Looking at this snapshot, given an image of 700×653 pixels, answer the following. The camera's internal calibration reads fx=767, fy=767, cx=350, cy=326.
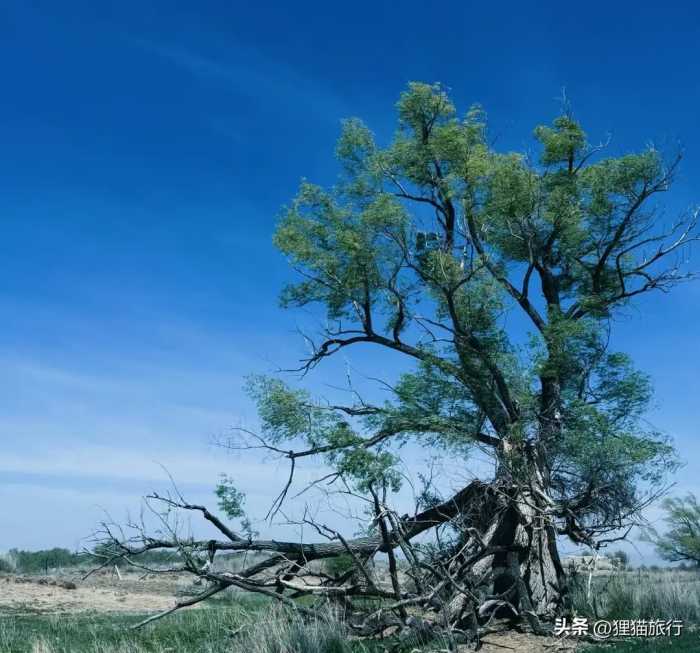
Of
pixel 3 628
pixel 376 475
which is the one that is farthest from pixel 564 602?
pixel 3 628

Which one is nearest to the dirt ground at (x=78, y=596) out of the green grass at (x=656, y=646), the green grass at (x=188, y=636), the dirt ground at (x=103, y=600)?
the dirt ground at (x=103, y=600)

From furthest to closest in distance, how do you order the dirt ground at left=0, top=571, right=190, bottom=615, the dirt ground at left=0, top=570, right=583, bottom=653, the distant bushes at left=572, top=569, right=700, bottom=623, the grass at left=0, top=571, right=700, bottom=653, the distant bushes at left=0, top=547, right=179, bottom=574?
the distant bushes at left=0, top=547, right=179, bottom=574 → the dirt ground at left=0, top=571, right=190, bottom=615 → the distant bushes at left=572, top=569, right=700, bottom=623 → the dirt ground at left=0, top=570, right=583, bottom=653 → the grass at left=0, top=571, right=700, bottom=653

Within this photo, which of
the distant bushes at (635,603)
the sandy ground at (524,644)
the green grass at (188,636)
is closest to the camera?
the green grass at (188,636)

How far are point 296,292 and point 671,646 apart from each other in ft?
37.6

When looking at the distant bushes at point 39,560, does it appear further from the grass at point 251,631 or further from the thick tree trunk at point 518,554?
the thick tree trunk at point 518,554

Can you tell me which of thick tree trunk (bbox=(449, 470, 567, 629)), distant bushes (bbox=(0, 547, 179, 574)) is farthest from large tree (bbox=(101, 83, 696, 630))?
distant bushes (bbox=(0, 547, 179, 574))

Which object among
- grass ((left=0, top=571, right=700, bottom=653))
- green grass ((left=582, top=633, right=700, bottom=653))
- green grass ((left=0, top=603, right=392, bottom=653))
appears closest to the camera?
green grass ((left=0, top=603, right=392, bottom=653))

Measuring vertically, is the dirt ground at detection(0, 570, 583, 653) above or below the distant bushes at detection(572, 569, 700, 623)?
below

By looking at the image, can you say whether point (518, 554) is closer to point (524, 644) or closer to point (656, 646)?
point (524, 644)

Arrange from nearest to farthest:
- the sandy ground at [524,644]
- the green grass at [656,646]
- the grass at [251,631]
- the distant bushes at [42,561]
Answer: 1. the grass at [251,631]
2. the green grass at [656,646]
3. the sandy ground at [524,644]
4. the distant bushes at [42,561]

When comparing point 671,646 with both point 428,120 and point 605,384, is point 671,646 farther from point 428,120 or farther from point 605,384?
point 428,120

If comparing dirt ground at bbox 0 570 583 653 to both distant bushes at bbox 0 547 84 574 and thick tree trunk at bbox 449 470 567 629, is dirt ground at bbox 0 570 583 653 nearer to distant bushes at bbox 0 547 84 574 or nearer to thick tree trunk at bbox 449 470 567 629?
thick tree trunk at bbox 449 470 567 629

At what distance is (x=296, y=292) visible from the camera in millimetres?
19594

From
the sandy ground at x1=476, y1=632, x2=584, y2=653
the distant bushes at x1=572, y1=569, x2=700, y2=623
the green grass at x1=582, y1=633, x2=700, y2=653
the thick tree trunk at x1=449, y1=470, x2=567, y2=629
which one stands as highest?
the thick tree trunk at x1=449, y1=470, x2=567, y2=629
